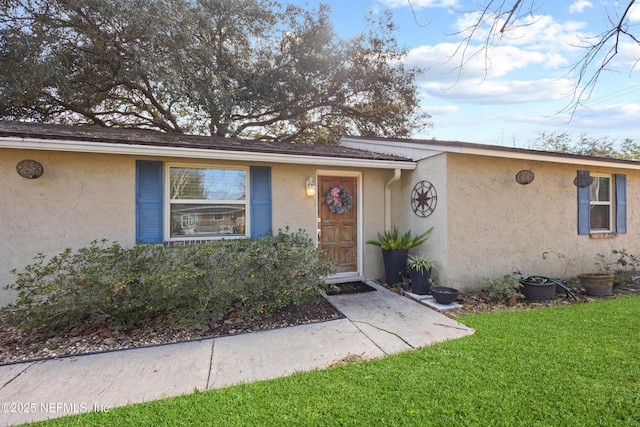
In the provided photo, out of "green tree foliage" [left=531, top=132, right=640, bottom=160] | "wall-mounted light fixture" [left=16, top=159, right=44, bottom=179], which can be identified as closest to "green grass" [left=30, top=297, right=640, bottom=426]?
"wall-mounted light fixture" [left=16, top=159, right=44, bottom=179]

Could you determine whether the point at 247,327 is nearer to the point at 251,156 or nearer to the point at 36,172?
the point at 251,156

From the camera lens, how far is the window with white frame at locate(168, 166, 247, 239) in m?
5.23

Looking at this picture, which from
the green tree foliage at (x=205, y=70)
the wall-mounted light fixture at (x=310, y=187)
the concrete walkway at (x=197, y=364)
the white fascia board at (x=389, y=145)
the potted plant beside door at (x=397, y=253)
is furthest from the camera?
the green tree foliage at (x=205, y=70)

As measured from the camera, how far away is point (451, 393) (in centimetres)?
247

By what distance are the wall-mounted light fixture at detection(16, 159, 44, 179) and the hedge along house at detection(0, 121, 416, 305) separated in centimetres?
1

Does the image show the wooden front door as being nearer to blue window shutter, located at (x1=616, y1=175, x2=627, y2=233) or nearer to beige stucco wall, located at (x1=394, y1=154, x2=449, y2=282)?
beige stucco wall, located at (x1=394, y1=154, x2=449, y2=282)

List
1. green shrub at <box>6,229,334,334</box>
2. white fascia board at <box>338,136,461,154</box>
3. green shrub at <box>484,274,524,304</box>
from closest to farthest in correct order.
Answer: green shrub at <box>6,229,334,334</box>
green shrub at <box>484,274,524,304</box>
white fascia board at <box>338,136,461,154</box>

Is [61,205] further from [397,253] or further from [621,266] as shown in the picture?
Answer: [621,266]

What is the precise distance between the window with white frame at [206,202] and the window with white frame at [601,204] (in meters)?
8.20

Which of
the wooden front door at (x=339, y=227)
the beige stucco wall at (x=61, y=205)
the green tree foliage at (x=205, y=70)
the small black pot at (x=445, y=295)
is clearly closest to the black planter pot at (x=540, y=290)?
the small black pot at (x=445, y=295)

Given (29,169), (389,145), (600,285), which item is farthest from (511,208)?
(29,169)

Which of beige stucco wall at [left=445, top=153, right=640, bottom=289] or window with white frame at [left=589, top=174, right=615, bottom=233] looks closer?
beige stucco wall at [left=445, top=153, right=640, bottom=289]

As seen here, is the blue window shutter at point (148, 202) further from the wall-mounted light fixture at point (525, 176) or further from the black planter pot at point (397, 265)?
the wall-mounted light fixture at point (525, 176)

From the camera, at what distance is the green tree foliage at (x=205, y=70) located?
803cm
